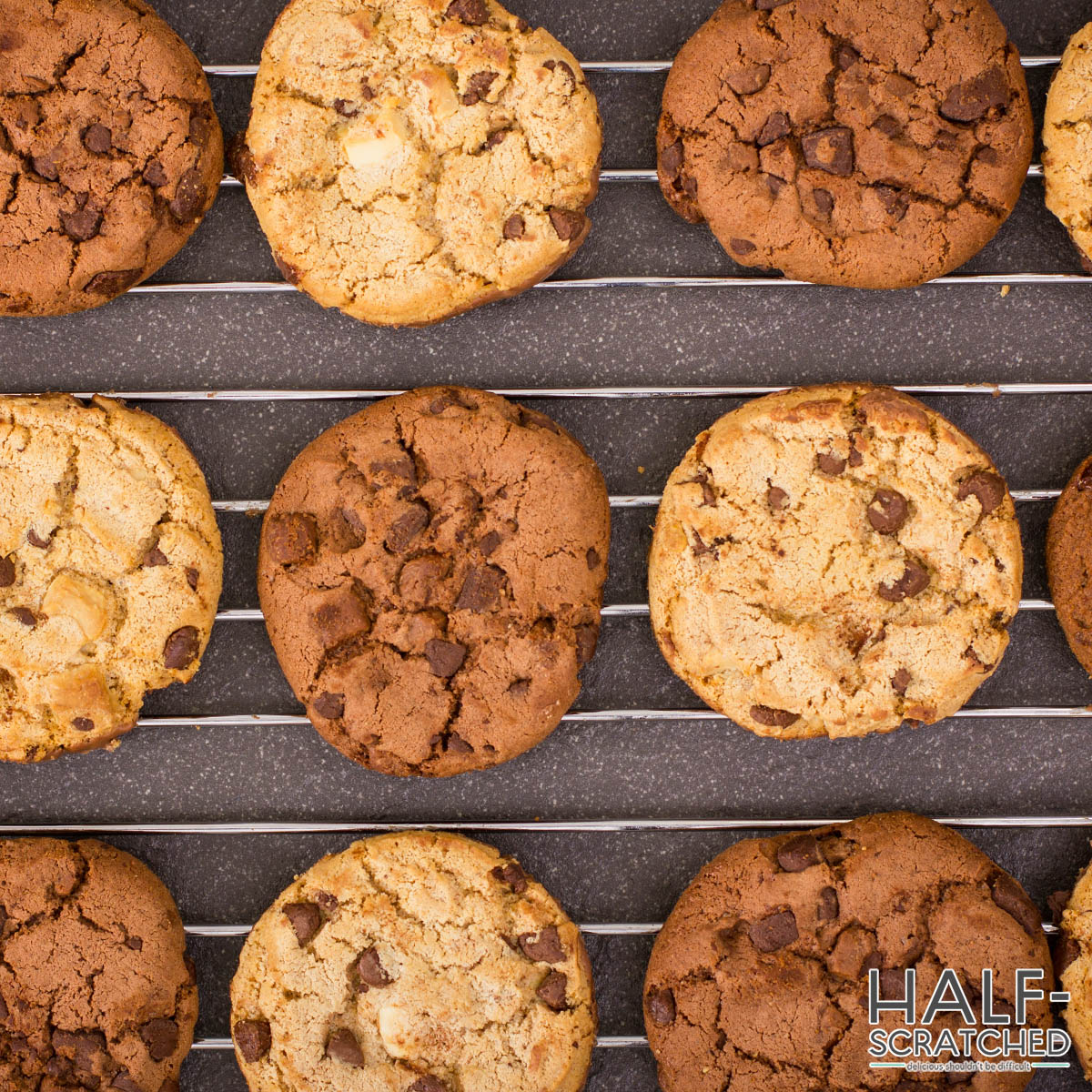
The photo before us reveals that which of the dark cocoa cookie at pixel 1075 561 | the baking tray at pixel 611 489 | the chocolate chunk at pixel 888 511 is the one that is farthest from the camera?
the baking tray at pixel 611 489

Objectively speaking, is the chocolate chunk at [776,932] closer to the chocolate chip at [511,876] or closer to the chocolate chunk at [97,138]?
the chocolate chip at [511,876]

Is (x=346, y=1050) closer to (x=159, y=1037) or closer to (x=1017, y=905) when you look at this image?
(x=159, y=1037)

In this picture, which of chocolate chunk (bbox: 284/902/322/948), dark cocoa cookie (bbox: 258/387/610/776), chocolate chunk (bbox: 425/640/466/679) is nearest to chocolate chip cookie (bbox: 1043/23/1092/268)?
dark cocoa cookie (bbox: 258/387/610/776)

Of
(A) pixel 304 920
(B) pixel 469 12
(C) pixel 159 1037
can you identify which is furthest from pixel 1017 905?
(B) pixel 469 12

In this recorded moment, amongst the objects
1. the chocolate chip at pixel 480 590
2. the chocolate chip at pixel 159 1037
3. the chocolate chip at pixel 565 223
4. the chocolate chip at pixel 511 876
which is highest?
the chocolate chip at pixel 565 223

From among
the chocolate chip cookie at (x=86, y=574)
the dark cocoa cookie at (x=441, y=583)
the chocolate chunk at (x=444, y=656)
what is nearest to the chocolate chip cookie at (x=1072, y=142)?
the dark cocoa cookie at (x=441, y=583)

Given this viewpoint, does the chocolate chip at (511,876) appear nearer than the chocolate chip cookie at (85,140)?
No
